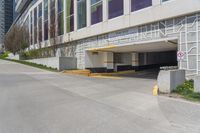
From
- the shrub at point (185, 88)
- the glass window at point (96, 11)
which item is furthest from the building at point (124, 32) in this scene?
the shrub at point (185, 88)

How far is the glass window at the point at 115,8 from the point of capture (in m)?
23.0

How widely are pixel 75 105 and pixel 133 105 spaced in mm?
2393

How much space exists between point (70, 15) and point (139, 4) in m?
15.0

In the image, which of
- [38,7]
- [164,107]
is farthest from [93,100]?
[38,7]

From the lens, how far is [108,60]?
29.2 metres

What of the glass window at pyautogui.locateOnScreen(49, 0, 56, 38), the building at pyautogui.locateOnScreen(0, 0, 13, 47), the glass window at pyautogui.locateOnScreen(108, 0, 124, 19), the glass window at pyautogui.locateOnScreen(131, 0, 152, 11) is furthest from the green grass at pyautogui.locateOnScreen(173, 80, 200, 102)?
the building at pyautogui.locateOnScreen(0, 0, 13, 47)

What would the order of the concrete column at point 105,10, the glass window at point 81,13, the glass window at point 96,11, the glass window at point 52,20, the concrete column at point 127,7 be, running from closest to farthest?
the concrete column at point 127,7 < the concrete column at point 105,10 < the glass window at point 96,11 < the glass window at point 81,13 < the glass window at point 52,20

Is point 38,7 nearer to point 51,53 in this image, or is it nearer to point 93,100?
point 51,53

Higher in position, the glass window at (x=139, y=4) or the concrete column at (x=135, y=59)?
the glass window at (x=139, y=4)

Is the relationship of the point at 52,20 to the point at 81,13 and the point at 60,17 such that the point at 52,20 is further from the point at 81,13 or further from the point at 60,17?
the point at 81,13

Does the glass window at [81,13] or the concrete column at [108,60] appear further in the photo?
the glass window at [81,13]

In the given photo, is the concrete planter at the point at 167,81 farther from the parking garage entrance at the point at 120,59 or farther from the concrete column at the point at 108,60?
the concrete column at the point at 108,60

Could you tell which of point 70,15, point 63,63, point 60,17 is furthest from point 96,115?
point 60,17

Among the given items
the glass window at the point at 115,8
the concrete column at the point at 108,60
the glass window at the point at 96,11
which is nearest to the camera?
the glass window at the point at 115,8
